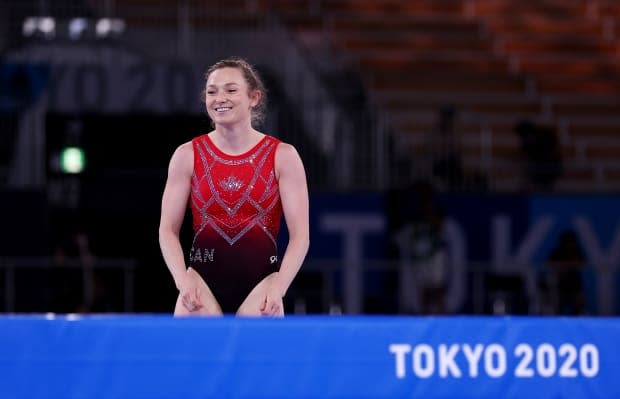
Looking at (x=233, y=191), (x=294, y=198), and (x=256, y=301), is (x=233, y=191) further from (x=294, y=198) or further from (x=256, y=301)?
(x=256, y=301)

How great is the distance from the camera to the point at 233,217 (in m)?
4.47

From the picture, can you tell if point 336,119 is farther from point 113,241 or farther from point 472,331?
point 472,331

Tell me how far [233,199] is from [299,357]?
0.90 metres

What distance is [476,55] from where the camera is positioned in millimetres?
16891

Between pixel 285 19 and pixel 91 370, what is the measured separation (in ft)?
42.5

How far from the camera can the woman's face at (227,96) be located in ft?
14.5

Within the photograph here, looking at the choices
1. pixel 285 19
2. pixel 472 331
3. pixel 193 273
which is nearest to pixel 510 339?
pixel 472 331

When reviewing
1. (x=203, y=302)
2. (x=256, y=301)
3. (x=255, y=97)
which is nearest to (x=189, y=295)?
(x=203, y=302)

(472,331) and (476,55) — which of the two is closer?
(472,331)

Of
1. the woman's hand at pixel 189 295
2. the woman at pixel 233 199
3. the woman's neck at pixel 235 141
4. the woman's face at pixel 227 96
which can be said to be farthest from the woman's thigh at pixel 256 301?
the woman's face at pixel 227 96

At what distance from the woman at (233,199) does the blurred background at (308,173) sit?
23.4 feet

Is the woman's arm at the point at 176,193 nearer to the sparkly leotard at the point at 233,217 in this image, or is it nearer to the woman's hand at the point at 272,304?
the sparkly leotard at the point at 233,217

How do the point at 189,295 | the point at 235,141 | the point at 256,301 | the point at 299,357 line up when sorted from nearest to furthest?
the point at 299,357 < the point at 189,295 < the point at 256,301 < the point at 235,141

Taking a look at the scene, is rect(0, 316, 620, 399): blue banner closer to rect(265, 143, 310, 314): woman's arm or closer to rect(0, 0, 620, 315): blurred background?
rect(265, 143, 310, 314): woman's arm
